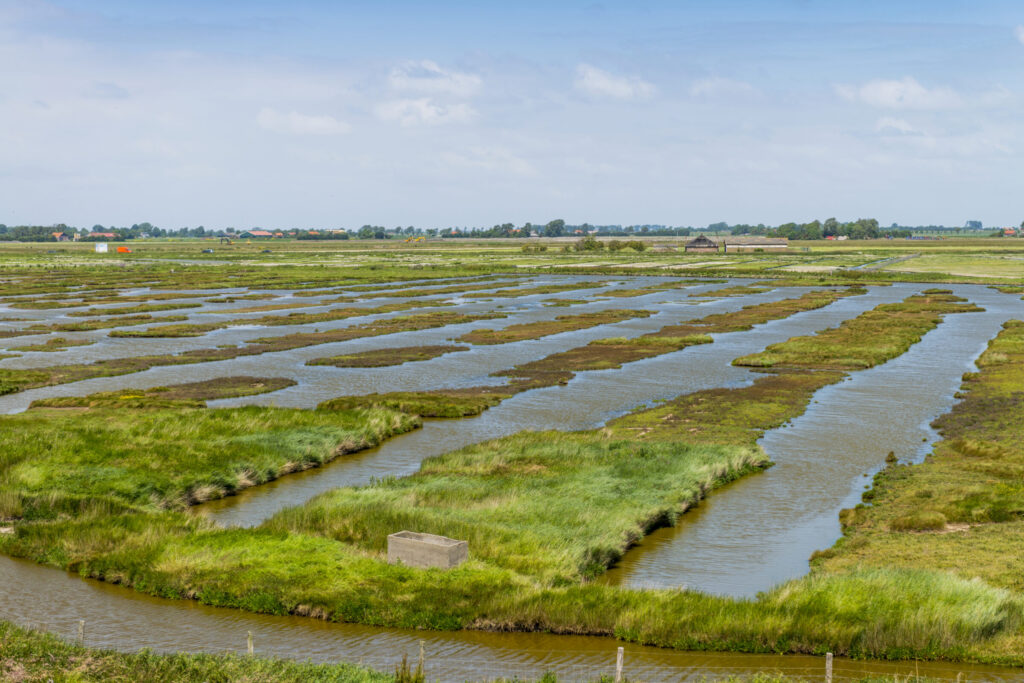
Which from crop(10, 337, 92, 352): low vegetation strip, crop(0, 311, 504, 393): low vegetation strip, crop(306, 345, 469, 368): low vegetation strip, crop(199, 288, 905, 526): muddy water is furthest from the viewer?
crop(10, 337, 92, 352): low vegetation strip

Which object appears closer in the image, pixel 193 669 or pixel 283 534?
pixel 193 669

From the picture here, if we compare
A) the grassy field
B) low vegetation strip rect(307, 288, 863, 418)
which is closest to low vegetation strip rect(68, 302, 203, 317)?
low vegetation strip rect(307, 288, 863, 418)

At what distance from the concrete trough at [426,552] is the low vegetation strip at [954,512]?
32.6 ft

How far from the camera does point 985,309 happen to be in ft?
334

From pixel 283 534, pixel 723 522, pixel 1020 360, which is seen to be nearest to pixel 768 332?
pixel 1020 360

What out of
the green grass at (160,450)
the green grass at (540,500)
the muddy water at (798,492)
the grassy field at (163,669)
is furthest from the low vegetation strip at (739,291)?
the grassy field at (163,669)

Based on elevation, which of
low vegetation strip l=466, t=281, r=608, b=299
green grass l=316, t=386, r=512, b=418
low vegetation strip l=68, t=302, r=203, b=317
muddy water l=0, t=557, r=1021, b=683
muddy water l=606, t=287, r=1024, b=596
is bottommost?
muddy water l=0, t=557, r=1021, b=683

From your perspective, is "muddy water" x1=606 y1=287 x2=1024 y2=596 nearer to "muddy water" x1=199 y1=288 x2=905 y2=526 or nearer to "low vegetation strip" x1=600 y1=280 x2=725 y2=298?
"muddy water" x1=199 y1=288 x2=905 y2=526

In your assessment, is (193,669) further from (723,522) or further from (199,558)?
(723,522)

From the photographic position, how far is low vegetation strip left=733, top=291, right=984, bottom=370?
2445 inches

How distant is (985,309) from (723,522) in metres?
87.0

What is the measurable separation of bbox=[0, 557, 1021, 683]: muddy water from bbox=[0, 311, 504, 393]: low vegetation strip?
114 ft

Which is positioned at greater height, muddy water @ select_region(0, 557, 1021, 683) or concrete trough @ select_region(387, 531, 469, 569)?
concrete trough @ select_region(387, 531, 469, 569)

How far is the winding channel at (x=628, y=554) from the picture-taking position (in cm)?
1942
